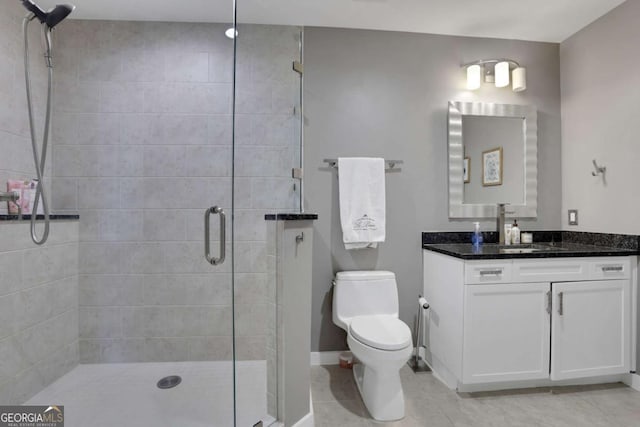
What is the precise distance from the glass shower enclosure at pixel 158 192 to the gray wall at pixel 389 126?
30 centimetres

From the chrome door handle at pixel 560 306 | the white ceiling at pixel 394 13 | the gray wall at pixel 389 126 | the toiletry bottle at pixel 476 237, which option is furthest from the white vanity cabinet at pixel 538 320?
the white ceiling at pixel 394 13

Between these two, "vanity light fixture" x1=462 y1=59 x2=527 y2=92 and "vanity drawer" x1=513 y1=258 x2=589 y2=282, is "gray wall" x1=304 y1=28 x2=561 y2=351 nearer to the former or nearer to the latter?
"vanity light fixture" x1=462 y1=59 x2=527 y2=92

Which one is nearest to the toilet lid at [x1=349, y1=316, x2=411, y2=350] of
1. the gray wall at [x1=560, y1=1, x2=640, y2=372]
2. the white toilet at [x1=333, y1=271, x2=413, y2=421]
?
the white toilet at [x1=333, y1=271, x2=413, y2=421]

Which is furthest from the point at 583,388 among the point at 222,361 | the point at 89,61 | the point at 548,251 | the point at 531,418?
the point at 89,61

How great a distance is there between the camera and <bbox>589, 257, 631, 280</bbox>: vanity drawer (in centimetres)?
185

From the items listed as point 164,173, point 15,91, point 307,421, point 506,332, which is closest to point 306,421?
point 307,421

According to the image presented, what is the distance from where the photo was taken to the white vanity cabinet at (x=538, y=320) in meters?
1.77

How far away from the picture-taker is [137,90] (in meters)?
1.95

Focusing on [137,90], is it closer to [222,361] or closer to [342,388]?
[222,361]

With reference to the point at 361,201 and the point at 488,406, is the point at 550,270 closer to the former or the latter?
the point at 488,406

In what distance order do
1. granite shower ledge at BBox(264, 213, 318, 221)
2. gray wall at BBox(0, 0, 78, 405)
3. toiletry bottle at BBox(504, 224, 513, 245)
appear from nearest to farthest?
granite shower ledge at BBox(264, 213, 318, 221) → gray wall at BBox(0, 0, 78, 405) → toiletry bottle at BBox(504, 224, 513, 245)

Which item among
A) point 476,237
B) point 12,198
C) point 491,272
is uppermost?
point 12,198

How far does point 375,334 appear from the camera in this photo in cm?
164

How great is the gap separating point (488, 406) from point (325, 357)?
105 cm
